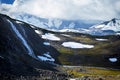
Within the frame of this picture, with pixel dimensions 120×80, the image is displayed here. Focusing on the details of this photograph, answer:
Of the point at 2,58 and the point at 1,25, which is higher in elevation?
the point at 1,25

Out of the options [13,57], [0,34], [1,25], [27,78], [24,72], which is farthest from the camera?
[1,25]

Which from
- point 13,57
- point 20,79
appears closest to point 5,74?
point 20,79

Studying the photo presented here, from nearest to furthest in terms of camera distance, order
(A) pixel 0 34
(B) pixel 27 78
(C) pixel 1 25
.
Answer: (B) pixel 27 78
(A) pixel 0 34
(C) pixel 1 25

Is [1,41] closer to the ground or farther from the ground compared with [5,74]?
farther from the ground

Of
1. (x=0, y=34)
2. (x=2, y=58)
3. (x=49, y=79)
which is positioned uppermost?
(x=0, y=34)

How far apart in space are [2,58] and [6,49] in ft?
64.9

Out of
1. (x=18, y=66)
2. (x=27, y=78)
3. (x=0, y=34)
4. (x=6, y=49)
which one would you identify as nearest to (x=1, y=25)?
(x=0, y=34)

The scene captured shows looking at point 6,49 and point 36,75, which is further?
point 6,49

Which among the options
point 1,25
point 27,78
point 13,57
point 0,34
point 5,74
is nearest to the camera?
point 5,74

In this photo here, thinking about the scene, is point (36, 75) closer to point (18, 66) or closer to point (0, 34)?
point (18, 66)

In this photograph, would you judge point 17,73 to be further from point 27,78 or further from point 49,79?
point 49,79

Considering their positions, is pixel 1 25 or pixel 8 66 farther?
pixel 1 25

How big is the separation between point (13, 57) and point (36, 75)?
52.6ft

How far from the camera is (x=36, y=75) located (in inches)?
5817
